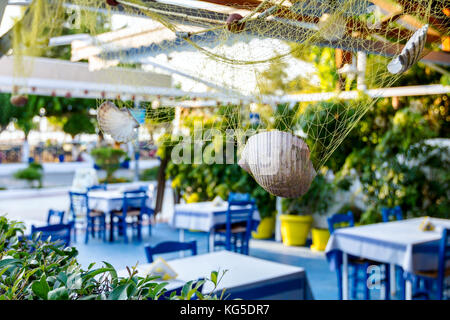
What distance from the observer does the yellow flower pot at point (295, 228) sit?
24.0 feet

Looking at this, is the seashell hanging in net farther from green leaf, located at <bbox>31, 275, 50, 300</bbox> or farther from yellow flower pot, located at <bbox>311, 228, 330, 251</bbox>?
yellow flower pot, located at <bbox>311, 228, 330, 251</bbox>

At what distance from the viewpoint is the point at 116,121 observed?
2.36m

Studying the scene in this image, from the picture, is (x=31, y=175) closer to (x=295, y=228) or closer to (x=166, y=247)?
(x=295, y=228)

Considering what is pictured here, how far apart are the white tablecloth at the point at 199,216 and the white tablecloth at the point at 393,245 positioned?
1.97 metres

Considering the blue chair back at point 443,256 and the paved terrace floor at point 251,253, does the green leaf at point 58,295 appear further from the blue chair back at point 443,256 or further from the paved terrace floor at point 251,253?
the paved terrace floor at point 251,253

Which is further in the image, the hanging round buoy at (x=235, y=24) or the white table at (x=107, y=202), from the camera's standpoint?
the white table at (x=107, y=202)

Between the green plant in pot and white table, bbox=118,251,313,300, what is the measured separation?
13.6 feet

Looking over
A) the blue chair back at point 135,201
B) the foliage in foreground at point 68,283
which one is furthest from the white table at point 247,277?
the blue chair back at point 135,201

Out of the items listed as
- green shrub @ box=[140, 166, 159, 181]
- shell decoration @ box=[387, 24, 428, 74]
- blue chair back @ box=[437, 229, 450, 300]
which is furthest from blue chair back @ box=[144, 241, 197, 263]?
green shrub @ box=[140, 166, 159, 181]

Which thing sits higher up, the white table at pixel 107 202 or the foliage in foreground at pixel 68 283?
the foliage in foreground at pixel 68 283

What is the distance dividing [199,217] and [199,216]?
0.04 feet

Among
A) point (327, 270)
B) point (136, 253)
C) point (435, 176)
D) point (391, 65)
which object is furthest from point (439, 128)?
point (391, 65)

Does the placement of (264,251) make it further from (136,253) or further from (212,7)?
(212,7)

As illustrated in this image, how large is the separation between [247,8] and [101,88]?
14.1ft
